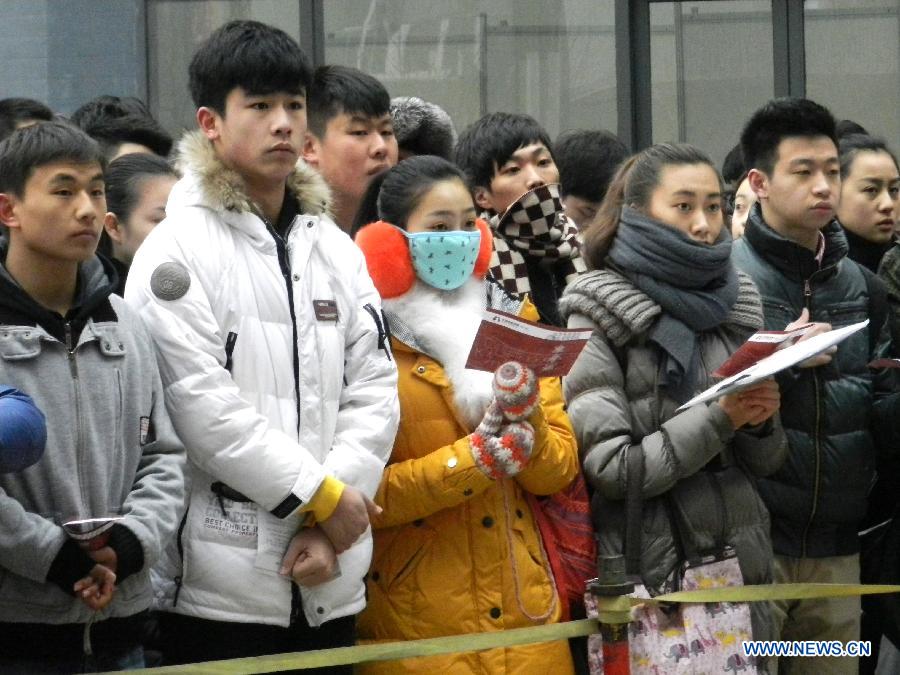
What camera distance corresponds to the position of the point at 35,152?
354 cm

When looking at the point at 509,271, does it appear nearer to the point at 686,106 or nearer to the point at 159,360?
the point at 159,360

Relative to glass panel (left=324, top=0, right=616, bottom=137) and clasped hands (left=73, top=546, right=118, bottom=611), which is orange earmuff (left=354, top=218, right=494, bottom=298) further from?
glass panel (left=324, top=0, right=616, bottom=137)

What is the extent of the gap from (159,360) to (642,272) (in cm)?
151

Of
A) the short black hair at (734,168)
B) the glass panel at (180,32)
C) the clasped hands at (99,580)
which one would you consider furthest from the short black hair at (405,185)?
the glass panel at (180,32)

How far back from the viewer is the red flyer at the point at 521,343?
3736 millimetres

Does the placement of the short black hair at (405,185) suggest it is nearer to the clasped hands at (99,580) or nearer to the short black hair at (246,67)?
the short black hair at (246,67)

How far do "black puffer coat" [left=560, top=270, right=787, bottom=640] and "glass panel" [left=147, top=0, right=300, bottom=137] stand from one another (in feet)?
16.9

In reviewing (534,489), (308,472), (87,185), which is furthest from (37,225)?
(534,489)

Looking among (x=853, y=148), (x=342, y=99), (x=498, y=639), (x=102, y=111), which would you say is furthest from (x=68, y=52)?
(x=498, y=639)

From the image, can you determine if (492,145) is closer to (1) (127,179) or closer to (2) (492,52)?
(1) (127,179)

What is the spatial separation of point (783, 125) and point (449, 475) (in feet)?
6.48

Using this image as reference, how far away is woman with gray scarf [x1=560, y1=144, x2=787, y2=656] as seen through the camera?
14.0ft

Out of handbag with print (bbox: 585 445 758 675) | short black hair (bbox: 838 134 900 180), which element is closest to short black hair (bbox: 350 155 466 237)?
handbag with print (bbox: 585 445 758 675)

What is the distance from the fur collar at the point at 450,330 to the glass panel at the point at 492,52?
4978 mm
